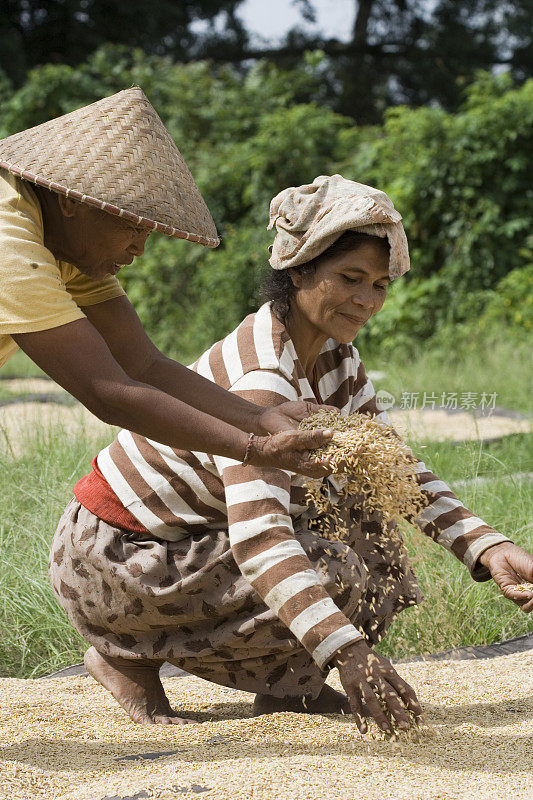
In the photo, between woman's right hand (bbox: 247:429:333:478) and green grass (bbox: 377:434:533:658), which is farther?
green grass (bbox: 377:434:533:658)

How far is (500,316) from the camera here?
873cm

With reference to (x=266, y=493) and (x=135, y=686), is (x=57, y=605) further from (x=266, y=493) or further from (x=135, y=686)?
(x=266, y=493)

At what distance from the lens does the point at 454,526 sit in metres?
2.55

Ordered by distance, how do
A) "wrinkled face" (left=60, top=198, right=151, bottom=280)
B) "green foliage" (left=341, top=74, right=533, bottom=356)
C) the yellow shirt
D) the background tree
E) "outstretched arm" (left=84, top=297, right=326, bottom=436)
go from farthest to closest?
the background tree, "green foliage" (left=341, top=74, right=533, bottom=356), "outstretched arm" (left=84, top=297, right=326, bottom=436), "wrinkled face" (left=60, top=198, right=151, bottom=280), the yellow shirt

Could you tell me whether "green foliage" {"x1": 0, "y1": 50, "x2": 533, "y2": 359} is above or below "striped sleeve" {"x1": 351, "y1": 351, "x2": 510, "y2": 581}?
below

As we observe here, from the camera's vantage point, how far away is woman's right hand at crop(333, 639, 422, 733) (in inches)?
79.7

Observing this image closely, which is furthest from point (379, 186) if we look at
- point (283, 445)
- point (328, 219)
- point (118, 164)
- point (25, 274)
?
point (25, 274)

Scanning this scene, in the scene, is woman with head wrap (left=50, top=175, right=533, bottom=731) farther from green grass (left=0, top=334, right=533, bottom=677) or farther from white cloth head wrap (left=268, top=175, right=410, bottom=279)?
green grass (left=0, top=334, right=533, bottom=677)

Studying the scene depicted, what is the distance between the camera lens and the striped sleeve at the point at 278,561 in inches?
81.2

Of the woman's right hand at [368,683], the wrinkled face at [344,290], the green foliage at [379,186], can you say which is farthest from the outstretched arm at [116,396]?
the green foliage at [379,186]

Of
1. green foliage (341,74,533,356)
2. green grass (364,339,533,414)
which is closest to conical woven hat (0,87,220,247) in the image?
green grass (364,339,533,414)

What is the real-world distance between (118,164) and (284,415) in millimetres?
656

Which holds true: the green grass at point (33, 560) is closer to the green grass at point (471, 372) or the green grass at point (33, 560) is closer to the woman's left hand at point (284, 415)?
the woman's left hand at point (284, 415)

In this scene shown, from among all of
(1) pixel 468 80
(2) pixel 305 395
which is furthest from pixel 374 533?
(1) pixel 468 80
